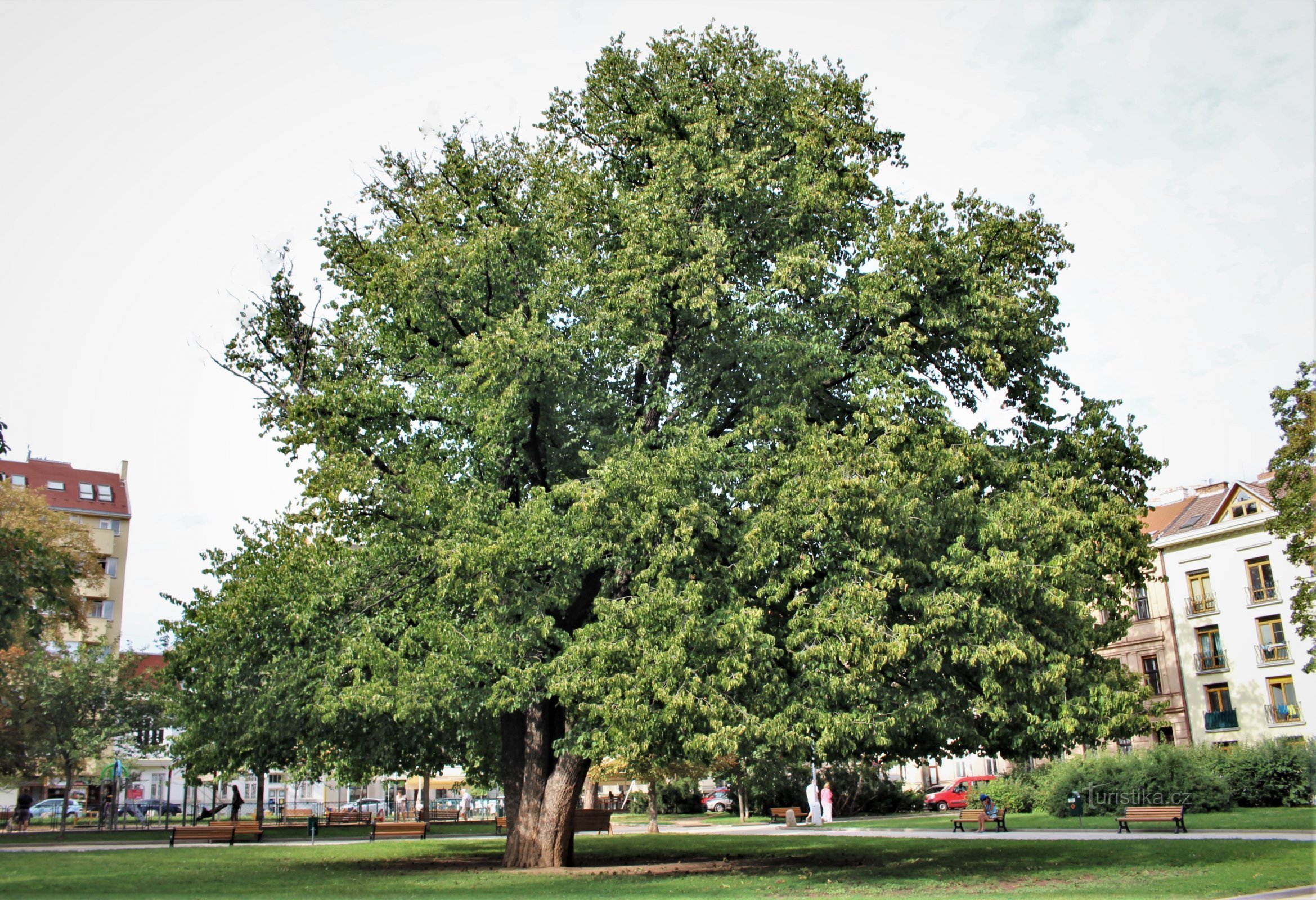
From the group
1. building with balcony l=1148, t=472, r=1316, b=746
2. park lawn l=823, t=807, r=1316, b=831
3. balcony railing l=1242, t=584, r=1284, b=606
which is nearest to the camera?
park lawn l=823, t=807, r=1316, b=831

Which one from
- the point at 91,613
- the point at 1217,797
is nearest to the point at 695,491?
the point at 1217,797

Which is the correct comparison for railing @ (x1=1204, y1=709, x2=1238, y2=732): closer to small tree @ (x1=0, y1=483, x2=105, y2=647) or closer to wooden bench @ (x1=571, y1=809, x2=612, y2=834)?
wooden bench @ (x1=571, y1=809, x2=612, y2=834)

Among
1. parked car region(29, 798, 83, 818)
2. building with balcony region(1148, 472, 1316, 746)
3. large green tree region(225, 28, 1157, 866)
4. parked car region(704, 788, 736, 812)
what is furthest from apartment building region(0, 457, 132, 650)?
building with balcony region(1148, 472, 1316, 746)

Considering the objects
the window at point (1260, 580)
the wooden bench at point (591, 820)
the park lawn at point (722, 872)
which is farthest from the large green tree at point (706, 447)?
the window at point (1260, 580)

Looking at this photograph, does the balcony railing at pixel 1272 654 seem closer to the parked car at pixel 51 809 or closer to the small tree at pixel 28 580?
the small tree at pixel 28 580

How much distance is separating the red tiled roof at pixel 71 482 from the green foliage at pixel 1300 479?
83827mm

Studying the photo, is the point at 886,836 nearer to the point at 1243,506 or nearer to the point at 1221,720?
the point at 1221,720

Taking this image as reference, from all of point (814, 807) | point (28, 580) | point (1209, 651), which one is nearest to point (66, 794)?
point (28, 580)

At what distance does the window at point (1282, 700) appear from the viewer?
46594 mm

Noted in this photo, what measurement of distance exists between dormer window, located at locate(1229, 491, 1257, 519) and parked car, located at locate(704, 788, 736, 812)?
29.6m

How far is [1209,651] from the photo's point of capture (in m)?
50.7

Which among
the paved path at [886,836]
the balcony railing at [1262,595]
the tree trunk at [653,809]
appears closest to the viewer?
the paved path at [886,836]

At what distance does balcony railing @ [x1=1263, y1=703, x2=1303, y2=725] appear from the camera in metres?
46.2

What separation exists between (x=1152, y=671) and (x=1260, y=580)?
7439mm
